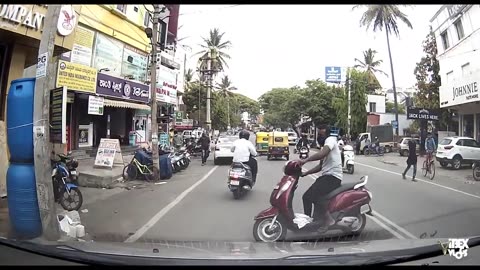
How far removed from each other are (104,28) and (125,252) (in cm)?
1682

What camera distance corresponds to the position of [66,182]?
9.05 meters

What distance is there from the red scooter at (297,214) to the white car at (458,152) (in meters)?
15.5

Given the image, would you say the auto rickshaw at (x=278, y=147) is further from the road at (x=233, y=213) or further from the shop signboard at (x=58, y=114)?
the shop signboard at (x=58, y=114)

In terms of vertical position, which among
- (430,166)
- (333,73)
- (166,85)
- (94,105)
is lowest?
(430,166)

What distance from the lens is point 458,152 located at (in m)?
19.9

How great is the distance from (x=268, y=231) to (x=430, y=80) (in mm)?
33788

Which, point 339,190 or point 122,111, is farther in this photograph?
point 122,111

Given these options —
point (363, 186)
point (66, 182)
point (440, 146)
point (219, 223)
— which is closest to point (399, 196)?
point (363, 186)

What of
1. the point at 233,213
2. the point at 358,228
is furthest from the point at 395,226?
the point at 233,213

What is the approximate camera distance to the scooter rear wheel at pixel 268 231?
5.81 metres

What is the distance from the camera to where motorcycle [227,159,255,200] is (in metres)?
9.62

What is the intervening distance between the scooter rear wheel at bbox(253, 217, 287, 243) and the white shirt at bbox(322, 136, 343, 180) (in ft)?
3.60

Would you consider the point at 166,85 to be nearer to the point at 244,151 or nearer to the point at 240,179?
the point at 244,151
